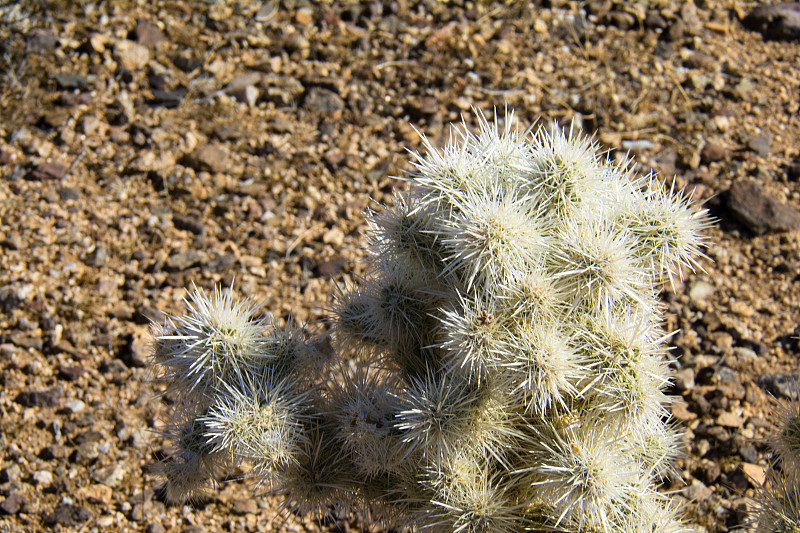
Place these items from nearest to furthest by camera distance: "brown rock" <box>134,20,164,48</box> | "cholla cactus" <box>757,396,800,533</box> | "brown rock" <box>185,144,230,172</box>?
"cholla cactus" <box>757,396,800,533</box>
"brown rock" <box>185,144,230,172</box>
"brown rock" <box>134,20,164,48</box>

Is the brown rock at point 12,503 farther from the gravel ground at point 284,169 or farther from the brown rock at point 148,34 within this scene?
the brown rock at point 148,34

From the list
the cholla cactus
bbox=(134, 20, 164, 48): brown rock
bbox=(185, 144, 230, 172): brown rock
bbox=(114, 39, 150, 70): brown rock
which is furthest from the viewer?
bbox=(134, 20, 164, 48): brown rock

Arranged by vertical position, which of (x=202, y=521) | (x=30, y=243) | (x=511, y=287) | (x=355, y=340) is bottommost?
(x=202, y=521)

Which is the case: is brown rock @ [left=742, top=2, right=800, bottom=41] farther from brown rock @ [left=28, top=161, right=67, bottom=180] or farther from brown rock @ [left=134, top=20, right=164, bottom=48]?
brown rock @ [left=28, top=161, right=67, bottom=180]

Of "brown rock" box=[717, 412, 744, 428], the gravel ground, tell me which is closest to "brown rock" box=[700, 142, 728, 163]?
the gravel ground

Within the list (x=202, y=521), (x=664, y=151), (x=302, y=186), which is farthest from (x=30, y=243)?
(x=664, y=151)

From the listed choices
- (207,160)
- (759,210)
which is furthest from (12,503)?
(759,210)

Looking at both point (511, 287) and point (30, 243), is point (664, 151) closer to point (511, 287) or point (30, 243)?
point (511, 287)
